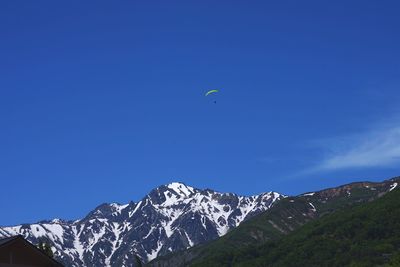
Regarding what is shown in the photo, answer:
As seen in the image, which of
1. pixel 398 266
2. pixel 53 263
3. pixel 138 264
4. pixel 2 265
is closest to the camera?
pixel 2 265

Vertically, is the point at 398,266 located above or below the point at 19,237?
above

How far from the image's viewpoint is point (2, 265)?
4797 cm

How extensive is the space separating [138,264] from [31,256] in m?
33.7

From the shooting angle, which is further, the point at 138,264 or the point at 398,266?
the point at 398,266

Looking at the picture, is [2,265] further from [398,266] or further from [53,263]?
[398,266]

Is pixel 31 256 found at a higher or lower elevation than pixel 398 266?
lower

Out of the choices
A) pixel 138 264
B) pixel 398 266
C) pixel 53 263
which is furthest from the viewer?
pixel 398 266

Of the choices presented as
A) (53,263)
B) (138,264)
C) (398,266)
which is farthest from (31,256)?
(398,266)

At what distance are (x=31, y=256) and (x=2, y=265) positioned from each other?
3.03 meters

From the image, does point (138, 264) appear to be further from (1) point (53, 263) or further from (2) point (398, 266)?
(2) point (398, 266)

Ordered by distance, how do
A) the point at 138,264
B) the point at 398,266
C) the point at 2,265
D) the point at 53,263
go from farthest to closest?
the point at 398,266
the point at 138,264
the point at 53,263
the point at 2,265

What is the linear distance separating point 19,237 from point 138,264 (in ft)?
117

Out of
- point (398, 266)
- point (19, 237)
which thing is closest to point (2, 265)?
point (19, 237)

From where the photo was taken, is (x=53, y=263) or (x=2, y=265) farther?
(x=53, y=263)
